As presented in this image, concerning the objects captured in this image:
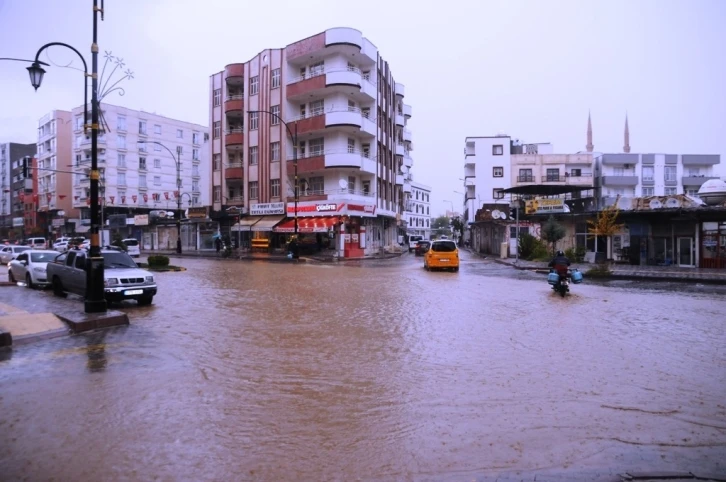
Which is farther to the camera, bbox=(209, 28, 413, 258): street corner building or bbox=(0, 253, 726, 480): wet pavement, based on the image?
bbox=(209, 28, 413, 258): street corner building

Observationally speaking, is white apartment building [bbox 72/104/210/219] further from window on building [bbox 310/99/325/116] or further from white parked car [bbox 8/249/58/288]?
white parked car [bbox 8/249/58/288]

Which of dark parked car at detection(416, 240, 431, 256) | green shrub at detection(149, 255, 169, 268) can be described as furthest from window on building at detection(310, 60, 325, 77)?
green shrub at detection(149, 255, 169, 268)

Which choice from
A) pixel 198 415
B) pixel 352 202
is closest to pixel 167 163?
pixel 352 202

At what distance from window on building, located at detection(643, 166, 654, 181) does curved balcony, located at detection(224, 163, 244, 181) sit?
52.5 meters

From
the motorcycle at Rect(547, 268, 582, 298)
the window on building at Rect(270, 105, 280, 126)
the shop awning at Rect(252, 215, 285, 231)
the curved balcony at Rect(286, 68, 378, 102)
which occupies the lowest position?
the motorcycle at Rect(547, 268, 582, 298)

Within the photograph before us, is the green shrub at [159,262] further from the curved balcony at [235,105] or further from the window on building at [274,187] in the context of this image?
the curved balcony at [235,105]

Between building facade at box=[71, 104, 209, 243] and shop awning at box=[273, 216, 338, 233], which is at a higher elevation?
building facade at box=[71, 104, 209, 243]

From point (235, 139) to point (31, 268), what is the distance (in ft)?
105

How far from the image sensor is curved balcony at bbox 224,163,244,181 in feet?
161

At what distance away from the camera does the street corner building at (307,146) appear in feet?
134

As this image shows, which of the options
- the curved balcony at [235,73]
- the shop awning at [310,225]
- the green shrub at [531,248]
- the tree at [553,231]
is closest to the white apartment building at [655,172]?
the green shrub at [531,248]

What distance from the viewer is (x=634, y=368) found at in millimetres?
7582

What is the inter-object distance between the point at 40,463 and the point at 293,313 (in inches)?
327

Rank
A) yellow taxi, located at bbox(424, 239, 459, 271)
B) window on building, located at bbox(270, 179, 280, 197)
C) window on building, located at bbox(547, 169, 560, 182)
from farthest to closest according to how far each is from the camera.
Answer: window on building, located at bbox(547, 169, 560, 182) → window on building, located at bbox(270, 179, 280, 197) → yellow taxi, located at bbox(424, 239, 459, 271)
